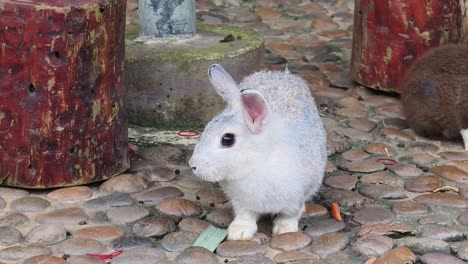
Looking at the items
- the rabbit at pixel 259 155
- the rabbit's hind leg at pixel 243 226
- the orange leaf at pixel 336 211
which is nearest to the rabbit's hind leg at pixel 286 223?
the rabbit at pixel 259 155

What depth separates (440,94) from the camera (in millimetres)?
6406

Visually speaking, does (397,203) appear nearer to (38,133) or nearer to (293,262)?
(293,262)

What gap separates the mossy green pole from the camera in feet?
22.2

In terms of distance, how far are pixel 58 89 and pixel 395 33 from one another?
2582 millimetres

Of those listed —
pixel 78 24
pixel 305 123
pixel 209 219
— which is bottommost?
pixel 209 219

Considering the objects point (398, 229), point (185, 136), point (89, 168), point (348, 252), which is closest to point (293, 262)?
point (348, 252)

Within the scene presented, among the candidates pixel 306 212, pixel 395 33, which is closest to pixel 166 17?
pixel 395 33

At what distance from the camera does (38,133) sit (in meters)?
5.45

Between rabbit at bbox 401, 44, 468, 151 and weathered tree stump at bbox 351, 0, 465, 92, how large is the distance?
16.6 inches

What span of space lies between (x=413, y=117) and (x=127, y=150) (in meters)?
1.77

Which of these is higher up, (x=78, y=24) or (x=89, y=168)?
(x=78, y=24)

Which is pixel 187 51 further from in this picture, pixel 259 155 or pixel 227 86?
pixel 259 155

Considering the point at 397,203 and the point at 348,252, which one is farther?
the point at 397,203

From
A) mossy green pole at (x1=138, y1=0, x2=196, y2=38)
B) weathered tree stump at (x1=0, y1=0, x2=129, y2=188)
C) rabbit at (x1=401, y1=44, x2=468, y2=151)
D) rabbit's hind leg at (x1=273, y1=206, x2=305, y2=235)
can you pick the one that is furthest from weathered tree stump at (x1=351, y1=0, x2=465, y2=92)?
rabbit's hind leg at (x1=273, y1=206, x2=305, y2=235)
